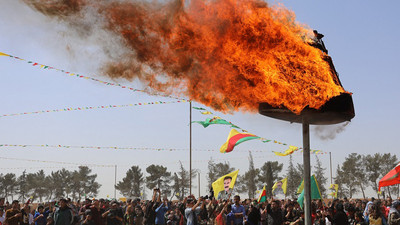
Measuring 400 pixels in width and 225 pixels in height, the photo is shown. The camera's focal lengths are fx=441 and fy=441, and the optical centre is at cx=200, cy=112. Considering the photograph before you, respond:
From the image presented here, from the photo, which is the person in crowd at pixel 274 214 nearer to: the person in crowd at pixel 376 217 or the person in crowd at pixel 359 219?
the person in crowd at pixel 376 217

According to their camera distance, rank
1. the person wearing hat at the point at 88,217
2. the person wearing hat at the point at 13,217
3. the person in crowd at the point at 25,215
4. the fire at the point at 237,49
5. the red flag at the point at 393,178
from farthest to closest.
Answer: the red flag at the point at 393,178 → the person in crowd at the point at 25,215 → the person wearing hat at the point at 13,217 → the person wearing hat at the point at 88,217 → the fire at the point at 237,49

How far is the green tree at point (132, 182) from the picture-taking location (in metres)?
94.9

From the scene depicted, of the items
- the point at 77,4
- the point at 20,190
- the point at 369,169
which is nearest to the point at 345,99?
the point at 77,4

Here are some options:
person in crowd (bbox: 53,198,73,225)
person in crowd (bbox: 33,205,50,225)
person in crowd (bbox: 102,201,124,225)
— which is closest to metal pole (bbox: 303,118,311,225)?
person in crowd (bbox: 53,198,73,225)

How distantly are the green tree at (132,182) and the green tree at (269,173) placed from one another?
26.4 metres

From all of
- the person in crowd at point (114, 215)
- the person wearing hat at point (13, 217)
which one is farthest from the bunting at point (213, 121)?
the person wearing hat at point (13, 217)

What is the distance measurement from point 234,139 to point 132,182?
253ft

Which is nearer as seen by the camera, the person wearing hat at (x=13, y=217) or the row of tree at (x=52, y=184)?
the person wearing hat at (x=13, y=217)

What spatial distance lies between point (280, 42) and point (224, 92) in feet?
6.33

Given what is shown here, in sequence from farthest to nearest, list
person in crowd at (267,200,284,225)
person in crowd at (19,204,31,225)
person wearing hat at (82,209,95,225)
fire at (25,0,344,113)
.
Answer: person in crowd at (19,204,31,225) < person in crowd at (267,200,284,225) < person wearing hat at (82,209,95,225) < fire at (25,0,344,113)

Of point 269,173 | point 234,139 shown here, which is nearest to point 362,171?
point 269,173

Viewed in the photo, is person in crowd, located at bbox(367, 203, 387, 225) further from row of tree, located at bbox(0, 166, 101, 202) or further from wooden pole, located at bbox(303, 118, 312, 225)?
row of tree, located at bbox(0, 166, 101, 202)

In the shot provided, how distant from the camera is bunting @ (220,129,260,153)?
22953mm

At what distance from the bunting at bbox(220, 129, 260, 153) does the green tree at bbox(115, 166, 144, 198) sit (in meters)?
74.1
